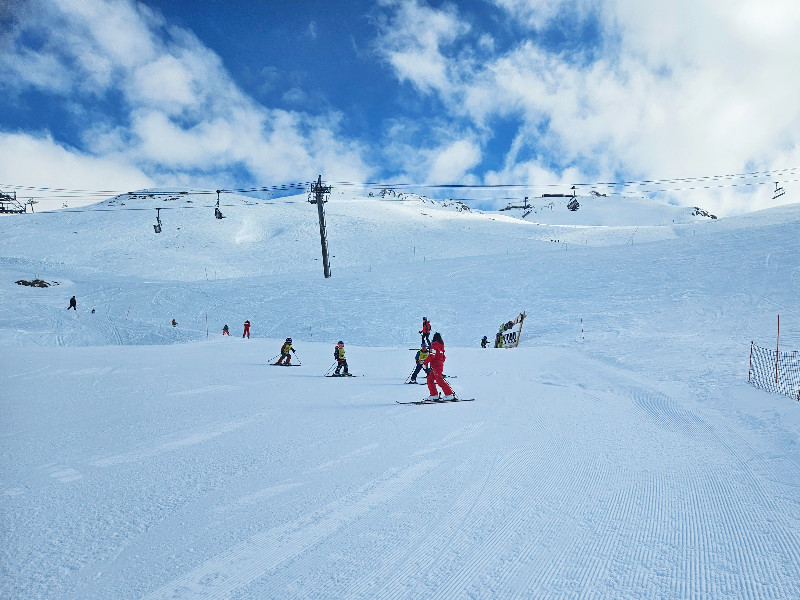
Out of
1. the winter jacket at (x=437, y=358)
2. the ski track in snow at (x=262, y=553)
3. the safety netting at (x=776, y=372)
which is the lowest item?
the safety netting at (x=776, y=372)

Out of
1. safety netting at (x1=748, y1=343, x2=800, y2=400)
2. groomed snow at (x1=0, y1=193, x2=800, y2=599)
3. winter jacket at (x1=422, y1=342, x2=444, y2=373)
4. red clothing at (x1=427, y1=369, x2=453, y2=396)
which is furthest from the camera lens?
safety netting at (x1=748, y1=343, x2=800, y2=400)

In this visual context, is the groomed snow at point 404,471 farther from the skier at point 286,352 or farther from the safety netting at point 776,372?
the skier at point 286,352

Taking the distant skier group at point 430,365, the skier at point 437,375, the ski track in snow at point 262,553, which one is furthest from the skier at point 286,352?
the ski track in snow at point 262,553

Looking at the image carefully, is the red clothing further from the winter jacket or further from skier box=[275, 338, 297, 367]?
skier box=[275, 338, 297, 367]

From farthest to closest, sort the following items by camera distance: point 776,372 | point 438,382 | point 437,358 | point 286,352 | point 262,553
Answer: point 286,352 → point 776,372 → point 437,358 → point 438,382 → point 262,553

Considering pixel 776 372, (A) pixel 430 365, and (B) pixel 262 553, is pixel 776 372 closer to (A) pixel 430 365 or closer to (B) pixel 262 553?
(A) pixel 430 365

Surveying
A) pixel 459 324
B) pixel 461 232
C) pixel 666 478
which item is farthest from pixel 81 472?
pixel 461 232

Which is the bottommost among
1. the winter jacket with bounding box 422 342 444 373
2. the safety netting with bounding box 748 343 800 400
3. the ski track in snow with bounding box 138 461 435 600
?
the safety netting with bounding box 748 343 800 400

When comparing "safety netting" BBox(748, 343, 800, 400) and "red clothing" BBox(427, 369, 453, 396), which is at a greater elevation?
"red clothing" BBox(427, 369, 453, 396)

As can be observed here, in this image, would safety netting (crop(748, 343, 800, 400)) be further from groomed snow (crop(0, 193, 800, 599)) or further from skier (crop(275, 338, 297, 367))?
skier (crop(275, 338, 297, 367))

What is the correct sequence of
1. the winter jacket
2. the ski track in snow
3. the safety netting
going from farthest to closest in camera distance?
the safety netting
the winter jacket
the ski track in snow

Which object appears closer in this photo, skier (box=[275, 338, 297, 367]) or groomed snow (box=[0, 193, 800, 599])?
groomed snow (box=[0, 193, 800, 599])

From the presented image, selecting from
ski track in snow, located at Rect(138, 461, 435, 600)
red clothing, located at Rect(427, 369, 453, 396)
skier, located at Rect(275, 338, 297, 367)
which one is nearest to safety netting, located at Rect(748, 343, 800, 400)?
red clothing, located at Rect(427, 369, 453, 396)

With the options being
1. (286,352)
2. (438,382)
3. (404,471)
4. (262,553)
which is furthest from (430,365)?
(262,553)
